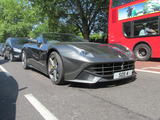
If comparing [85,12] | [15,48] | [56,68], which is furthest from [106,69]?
[85,12]

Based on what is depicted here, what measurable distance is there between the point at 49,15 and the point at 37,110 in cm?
1569

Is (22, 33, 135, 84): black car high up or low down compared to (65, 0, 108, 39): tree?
down

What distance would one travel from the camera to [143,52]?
8625 mm

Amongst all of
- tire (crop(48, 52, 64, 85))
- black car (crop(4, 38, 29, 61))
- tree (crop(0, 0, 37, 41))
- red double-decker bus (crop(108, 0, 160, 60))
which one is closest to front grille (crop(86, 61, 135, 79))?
tire (crop(48, 52, 64, 85))

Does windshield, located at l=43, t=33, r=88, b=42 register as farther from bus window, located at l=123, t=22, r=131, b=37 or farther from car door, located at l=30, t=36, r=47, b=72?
bus window, located at l=123, t=22, r=131, b=37

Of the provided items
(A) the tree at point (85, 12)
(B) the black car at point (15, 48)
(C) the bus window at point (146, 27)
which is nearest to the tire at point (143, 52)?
(C) the bus window at point (146, 27)

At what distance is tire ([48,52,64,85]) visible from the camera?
142 inches

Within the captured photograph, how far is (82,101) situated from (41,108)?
2.18ft

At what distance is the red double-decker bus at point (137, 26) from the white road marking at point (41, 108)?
662 centimetres

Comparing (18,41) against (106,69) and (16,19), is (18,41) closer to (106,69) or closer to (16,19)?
(106,69)

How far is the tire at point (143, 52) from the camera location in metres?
8.23

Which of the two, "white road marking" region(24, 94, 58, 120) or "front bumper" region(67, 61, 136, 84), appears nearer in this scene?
"white road marking" region(24, 94, 58, 120)

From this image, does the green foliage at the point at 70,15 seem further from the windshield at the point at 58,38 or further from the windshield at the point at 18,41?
the windshield at the point at 58,38

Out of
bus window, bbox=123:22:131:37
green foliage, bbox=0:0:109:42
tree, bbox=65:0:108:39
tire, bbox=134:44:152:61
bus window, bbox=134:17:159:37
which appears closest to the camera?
bus window, bbox=134:17:159:37
